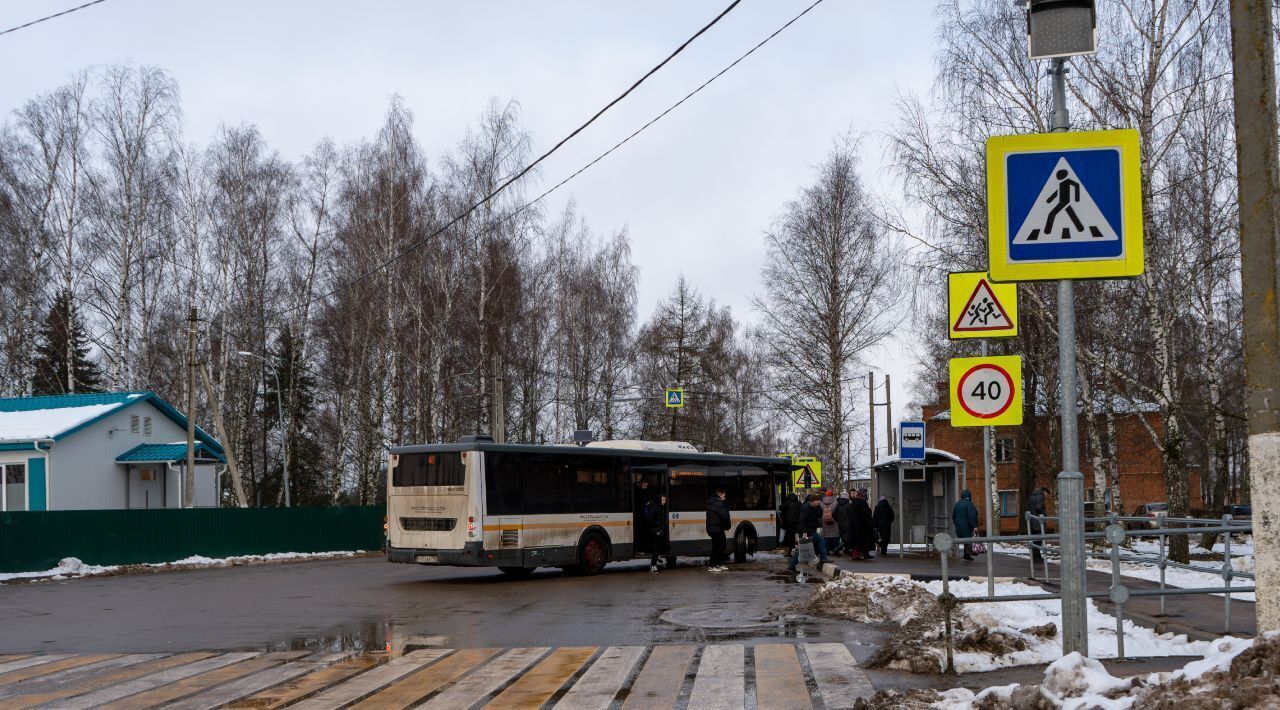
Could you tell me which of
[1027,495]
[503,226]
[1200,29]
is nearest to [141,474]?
[503,226]

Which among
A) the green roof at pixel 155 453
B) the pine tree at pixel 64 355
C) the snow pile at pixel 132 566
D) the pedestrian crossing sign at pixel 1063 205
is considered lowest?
the snow pile at pixel 132 566

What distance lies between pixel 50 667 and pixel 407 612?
5.73 m

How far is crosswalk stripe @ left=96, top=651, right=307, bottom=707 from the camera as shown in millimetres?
8906

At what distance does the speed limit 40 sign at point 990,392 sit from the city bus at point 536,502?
454 inches


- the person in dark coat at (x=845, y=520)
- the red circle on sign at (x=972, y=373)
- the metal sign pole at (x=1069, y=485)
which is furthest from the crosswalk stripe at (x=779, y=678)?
the person in dark coat at (x=845, y=520)

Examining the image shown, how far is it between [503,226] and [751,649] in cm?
3399

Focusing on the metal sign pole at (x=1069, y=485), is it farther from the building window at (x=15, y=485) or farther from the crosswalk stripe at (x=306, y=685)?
the building window at (x=15, y=485)

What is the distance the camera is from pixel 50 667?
10945 millimetres

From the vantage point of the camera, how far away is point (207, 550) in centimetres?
3347

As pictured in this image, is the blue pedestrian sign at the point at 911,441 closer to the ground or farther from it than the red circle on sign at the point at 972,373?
closer to the ground

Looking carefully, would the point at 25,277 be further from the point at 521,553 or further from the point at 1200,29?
the point at 1200,29

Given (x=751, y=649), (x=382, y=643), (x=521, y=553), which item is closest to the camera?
(x=751, y=649)

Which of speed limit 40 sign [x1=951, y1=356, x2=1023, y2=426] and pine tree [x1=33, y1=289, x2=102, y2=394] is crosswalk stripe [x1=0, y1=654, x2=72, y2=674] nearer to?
speed limit 40 sign [x1=951, y1=356, x2=1023, y2=426]

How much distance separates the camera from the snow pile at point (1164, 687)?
17.8ft
